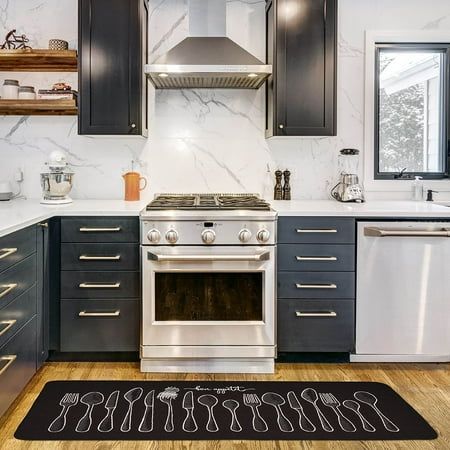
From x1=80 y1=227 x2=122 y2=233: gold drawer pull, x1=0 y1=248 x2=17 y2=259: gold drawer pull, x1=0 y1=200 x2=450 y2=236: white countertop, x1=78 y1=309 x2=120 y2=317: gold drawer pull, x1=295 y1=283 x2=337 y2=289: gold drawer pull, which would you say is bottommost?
x1=78 y1=309 x2=120 y2=317: gold drawer pull

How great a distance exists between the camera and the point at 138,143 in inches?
141

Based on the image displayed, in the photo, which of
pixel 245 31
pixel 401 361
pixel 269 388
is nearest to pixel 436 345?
pixel 401 361

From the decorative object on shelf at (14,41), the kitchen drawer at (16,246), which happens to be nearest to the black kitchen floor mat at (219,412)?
the kitchen drawer at (16,246)

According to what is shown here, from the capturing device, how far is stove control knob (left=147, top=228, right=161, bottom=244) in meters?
2.78

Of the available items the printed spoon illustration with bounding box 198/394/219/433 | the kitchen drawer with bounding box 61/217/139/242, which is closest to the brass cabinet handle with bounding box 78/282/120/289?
the kitchen drawer with bounding box 61/217/139/242

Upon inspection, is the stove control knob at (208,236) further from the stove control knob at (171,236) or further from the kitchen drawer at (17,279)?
the kitchen drawer at (17,279)

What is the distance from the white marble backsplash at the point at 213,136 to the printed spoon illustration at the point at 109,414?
5.04ft

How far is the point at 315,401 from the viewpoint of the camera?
8.16 feet

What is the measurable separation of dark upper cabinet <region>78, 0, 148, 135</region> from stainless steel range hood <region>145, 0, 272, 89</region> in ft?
0.55

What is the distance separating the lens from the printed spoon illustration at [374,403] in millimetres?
2250

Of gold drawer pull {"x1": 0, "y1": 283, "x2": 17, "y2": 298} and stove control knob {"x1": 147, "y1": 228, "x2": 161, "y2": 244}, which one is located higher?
stove control knob {"x1": 147, "y1": 228, "x2": 161, "y2": 244}

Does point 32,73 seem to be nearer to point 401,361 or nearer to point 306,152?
point 306,152

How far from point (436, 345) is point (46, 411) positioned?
214cm

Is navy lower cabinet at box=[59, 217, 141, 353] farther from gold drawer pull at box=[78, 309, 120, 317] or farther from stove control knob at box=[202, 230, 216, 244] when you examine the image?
stove control knob at box=[202, 230, 216, 244]
